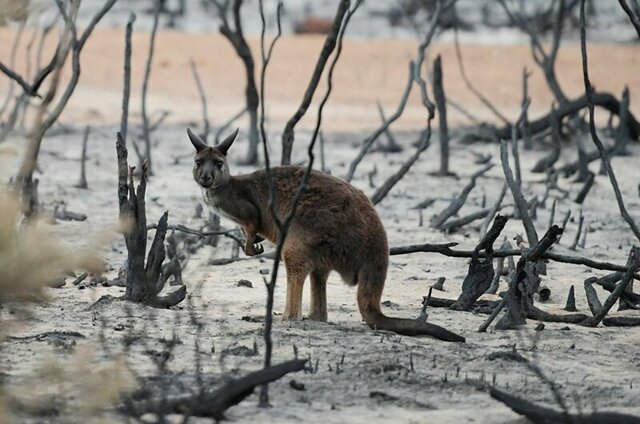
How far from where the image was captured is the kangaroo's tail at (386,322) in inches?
211

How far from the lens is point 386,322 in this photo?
5590 mm

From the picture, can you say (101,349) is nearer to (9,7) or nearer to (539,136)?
(9,7)

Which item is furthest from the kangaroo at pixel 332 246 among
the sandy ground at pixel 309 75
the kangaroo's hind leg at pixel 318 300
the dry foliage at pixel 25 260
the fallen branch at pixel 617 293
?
the sandy ground at pixel 309 75

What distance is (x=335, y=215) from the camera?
5824mm

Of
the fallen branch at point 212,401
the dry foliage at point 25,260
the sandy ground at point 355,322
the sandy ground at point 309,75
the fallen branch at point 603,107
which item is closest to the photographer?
the fallen branch at point 212,401

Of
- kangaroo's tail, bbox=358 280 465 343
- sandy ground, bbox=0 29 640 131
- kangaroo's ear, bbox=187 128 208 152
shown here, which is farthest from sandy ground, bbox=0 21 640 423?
sandy ground, bbox=0 29 640 131

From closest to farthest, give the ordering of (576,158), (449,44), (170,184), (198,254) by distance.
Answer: (198,254) → (170,184) → (576,158) → (449,44)

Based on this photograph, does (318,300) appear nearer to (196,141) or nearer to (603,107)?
(196,141)

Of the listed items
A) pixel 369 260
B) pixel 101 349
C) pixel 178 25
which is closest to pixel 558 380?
pixel 369 260

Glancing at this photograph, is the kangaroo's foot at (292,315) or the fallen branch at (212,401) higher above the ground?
the fallen branch at (212,401)

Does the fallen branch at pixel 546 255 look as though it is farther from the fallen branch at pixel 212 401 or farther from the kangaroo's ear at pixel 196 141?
the fallen branch at pixel 212 401

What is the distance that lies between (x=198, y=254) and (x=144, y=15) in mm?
19676

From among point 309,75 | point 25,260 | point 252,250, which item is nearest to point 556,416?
point 25,260

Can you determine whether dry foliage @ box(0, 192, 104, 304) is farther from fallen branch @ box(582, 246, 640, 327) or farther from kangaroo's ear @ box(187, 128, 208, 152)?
fallen branch @ box(582, 246, 640, 327)
